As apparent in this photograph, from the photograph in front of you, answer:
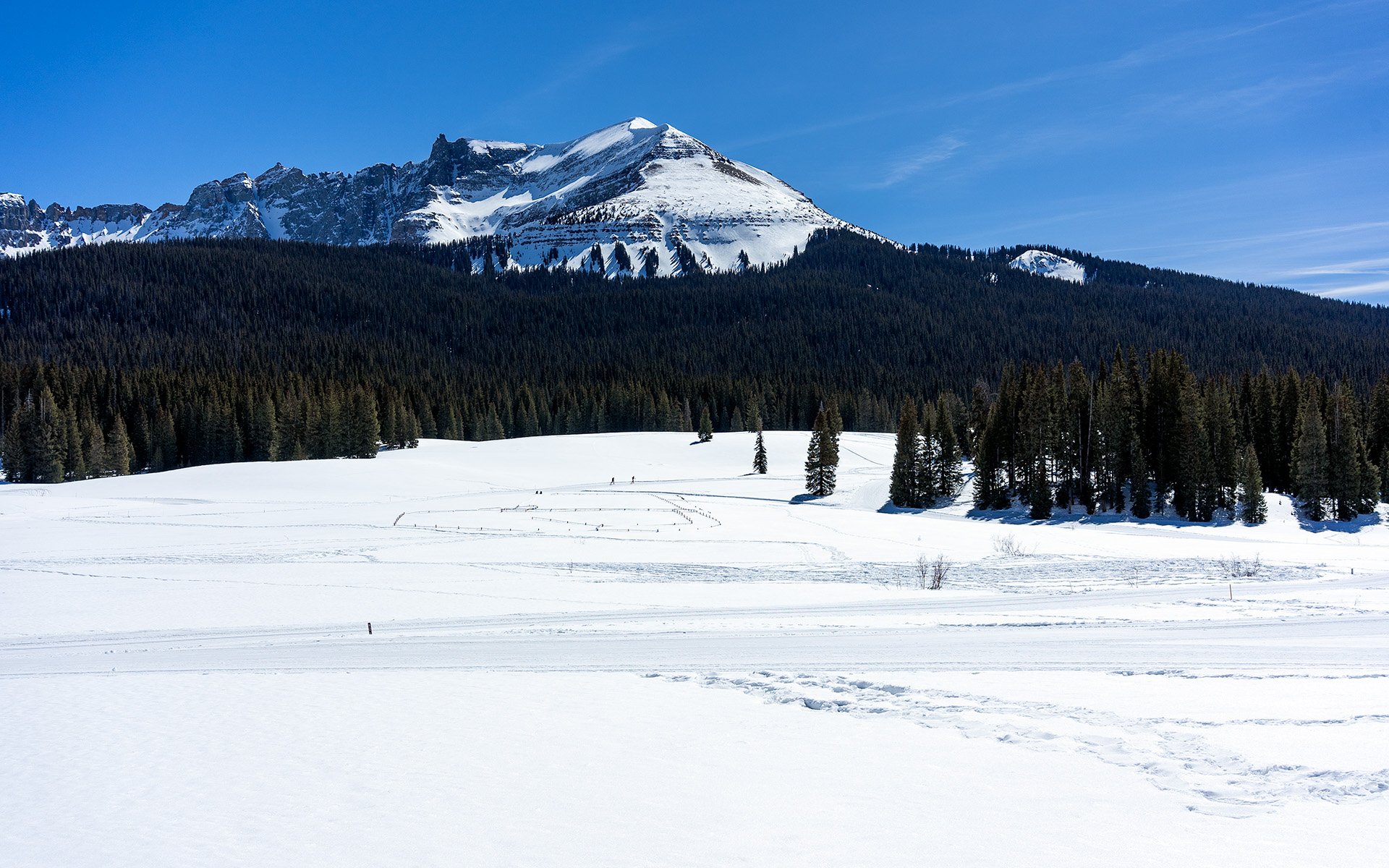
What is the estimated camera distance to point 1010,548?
101 ft

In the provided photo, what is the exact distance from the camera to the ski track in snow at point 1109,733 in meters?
6.91

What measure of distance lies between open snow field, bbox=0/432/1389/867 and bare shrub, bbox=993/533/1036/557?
105 cm

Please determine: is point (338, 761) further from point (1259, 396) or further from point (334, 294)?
point (334, 294)

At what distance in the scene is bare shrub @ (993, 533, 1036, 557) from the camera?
2956 cm

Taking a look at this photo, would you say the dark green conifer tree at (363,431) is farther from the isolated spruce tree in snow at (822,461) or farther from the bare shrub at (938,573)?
the bare shrub at (938,573)

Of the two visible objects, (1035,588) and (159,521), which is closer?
(1035,588)

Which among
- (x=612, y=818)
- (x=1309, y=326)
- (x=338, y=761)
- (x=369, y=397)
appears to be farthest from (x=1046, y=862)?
(x=1309, y=326)

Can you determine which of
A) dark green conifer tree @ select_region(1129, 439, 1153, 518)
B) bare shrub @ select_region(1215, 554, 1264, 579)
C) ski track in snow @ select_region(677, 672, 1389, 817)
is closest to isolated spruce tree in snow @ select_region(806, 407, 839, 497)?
dark green conifer tree @ select_region(1129, 439, 1153, 518)

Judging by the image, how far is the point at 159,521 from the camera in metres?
40.2

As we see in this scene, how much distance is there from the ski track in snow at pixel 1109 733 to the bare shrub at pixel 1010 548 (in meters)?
21.0

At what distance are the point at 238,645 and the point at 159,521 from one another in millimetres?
31641

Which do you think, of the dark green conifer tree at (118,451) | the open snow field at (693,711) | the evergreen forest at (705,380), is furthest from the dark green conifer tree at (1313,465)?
the dark green conifer tree at (118,451)

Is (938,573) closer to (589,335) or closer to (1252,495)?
(1252,495)

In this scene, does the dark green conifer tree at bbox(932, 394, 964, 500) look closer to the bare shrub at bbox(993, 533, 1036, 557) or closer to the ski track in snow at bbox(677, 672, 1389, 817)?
the bare shrub at bbox(993, 533, 1036, 557)
